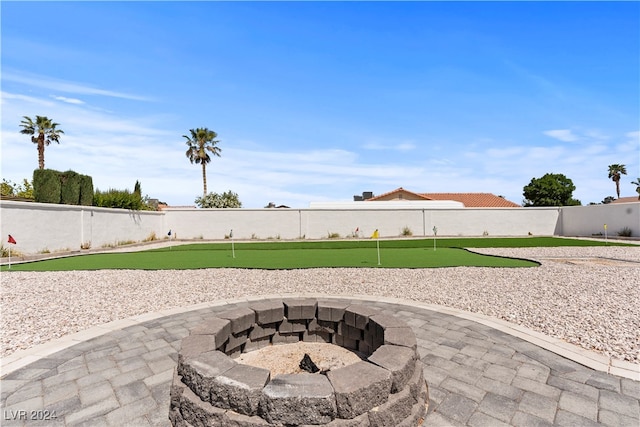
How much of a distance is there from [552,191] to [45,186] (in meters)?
55.9

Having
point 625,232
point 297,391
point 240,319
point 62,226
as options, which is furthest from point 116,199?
point 625,232

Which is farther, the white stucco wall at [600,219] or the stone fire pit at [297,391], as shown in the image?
the white stucco wall at [600,219]

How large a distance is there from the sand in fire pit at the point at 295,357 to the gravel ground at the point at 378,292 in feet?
8.82

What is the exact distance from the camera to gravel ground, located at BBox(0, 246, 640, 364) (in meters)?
4.68

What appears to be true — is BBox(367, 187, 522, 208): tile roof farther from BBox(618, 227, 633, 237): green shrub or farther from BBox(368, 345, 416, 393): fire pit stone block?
BBox(368, 345, 416, 393): fire pit stone block

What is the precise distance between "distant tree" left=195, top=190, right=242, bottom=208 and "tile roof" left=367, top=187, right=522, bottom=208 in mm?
17294

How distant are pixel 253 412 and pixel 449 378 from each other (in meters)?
2.28

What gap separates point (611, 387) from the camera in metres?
3.00

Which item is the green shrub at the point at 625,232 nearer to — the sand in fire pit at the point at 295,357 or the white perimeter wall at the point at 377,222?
the white perimeter wall at the point at 377,222

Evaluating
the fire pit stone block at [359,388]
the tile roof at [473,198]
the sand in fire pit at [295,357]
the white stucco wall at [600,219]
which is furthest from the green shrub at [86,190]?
the white stucco wall at [600,219]

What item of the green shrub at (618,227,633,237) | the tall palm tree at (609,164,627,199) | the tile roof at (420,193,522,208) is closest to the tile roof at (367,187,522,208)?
the tile roof at (420,193,522,208)

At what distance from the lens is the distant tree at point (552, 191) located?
1635 inches

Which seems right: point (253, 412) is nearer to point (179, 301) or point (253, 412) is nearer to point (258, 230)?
point (179, 301)

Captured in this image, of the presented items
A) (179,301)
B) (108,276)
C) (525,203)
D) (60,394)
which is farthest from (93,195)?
(525,203)
